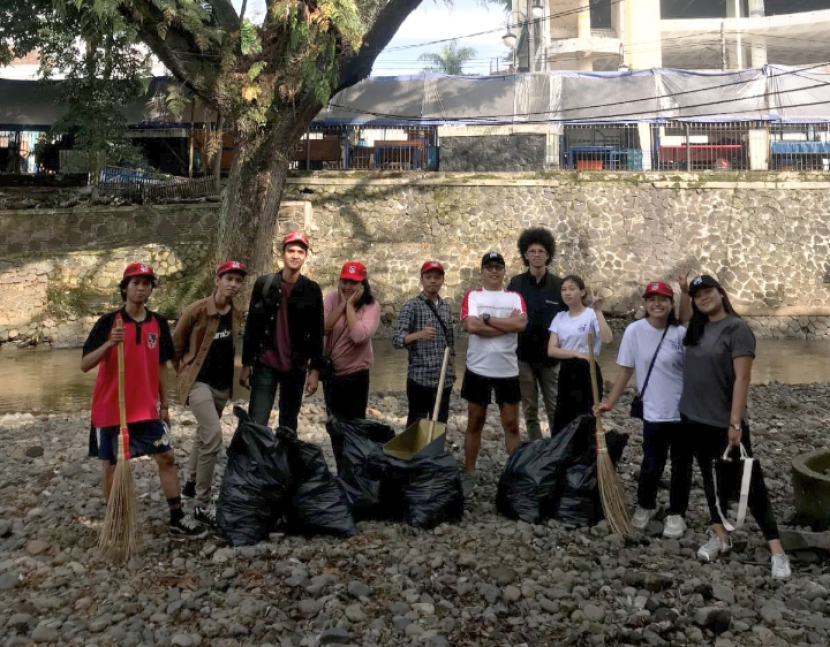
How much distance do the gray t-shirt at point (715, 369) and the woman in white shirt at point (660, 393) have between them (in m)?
0.29

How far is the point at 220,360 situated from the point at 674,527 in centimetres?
280

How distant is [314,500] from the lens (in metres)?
4.60

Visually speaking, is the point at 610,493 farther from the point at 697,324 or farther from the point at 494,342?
the point at 494,342

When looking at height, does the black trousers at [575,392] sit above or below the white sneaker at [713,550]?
above

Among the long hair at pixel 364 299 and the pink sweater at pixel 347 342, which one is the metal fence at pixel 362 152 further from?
the pink sweater at pixel 347 342

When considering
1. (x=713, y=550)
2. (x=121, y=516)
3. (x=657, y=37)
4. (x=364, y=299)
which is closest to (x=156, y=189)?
(x=364, y=299)

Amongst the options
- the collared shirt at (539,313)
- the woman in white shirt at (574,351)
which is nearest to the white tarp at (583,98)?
the collared shirt at (539,313)

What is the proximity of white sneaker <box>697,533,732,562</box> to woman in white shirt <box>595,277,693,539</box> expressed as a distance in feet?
1.14

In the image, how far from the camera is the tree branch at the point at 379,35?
A: 12031mm

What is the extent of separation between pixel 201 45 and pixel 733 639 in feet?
34.5

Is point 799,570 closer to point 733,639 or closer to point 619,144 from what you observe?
point 733,639

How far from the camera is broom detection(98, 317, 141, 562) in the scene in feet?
14.4

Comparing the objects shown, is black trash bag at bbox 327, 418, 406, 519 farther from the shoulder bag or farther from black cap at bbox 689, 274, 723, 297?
black cap at bbox 689, 274, 723, 297

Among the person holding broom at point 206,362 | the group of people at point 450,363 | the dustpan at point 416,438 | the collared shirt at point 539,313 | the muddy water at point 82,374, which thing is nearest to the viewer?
the group of people at point 450,363
